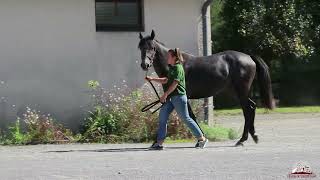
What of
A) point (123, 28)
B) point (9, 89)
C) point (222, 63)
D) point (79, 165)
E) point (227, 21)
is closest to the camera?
point (79, 165)

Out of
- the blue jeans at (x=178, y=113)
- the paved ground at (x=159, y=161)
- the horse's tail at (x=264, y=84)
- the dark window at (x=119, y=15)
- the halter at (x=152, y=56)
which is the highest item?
the dark window at (x=119, y=15)

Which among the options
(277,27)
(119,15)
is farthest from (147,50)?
(277,27)

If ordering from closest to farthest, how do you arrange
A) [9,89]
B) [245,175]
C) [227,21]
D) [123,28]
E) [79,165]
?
[245,175] < [79,165] < [9,89] < [123,28] < [227,21]

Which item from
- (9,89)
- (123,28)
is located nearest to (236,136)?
(123,28)

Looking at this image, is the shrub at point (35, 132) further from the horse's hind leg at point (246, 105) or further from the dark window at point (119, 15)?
the horse's hind leg at point (246, 105)

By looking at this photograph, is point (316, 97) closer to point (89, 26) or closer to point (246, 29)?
point (246, 29)

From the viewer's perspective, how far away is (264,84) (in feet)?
47.7

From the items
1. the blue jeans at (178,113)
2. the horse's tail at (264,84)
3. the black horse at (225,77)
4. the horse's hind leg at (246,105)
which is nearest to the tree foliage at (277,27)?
the horse's tail at (264,84)

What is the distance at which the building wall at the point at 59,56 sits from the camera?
1562 cm

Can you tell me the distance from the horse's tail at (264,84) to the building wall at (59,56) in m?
3.10

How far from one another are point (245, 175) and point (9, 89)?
289 inches

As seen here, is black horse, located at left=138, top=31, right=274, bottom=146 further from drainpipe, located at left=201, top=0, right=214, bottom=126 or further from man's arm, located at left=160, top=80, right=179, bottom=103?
drainpipe, located at left=201, top=0, right=214, bottom=126

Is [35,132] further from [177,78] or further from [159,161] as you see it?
[159,161]

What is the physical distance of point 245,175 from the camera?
984 centimetres
